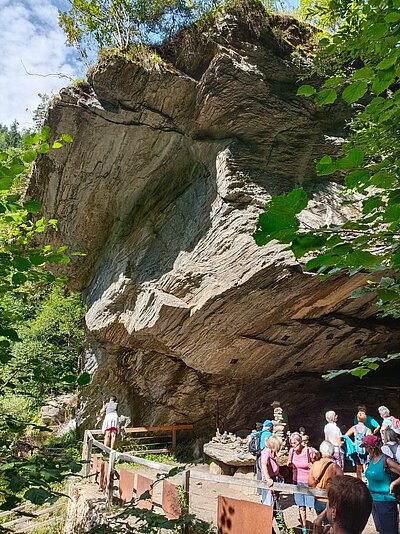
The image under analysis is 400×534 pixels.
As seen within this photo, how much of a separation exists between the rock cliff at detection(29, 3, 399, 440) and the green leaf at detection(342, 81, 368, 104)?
680cm

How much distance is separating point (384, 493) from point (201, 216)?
6.91m

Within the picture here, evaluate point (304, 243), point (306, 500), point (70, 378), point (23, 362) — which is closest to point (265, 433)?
point (306, 500)

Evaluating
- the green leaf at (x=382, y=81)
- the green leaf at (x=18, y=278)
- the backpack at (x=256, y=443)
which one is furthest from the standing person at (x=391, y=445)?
the green leaf at (x=18, y=278)

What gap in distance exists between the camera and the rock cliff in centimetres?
890

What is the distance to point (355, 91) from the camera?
57.5 inches

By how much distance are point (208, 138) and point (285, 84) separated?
2.17 meters

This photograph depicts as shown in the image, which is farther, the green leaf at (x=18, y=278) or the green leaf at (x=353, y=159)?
the green leaf at (x=18, y=278)

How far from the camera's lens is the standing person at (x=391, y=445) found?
4078 millimetres

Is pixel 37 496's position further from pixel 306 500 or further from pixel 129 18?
pixel 129 18

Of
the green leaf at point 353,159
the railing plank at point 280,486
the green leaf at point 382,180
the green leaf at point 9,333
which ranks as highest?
the green leaf at point 382,180

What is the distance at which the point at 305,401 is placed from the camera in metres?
12.6

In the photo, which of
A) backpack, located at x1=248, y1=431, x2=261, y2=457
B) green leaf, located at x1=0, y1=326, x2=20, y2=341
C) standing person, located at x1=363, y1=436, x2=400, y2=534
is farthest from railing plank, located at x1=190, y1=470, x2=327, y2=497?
green leaf, located at x1=0, y1=326, x2=20, y2=341

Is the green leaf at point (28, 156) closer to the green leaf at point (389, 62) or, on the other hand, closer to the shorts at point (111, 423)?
the green leaf at point (389, 62)

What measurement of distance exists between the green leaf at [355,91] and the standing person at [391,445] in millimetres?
3855
